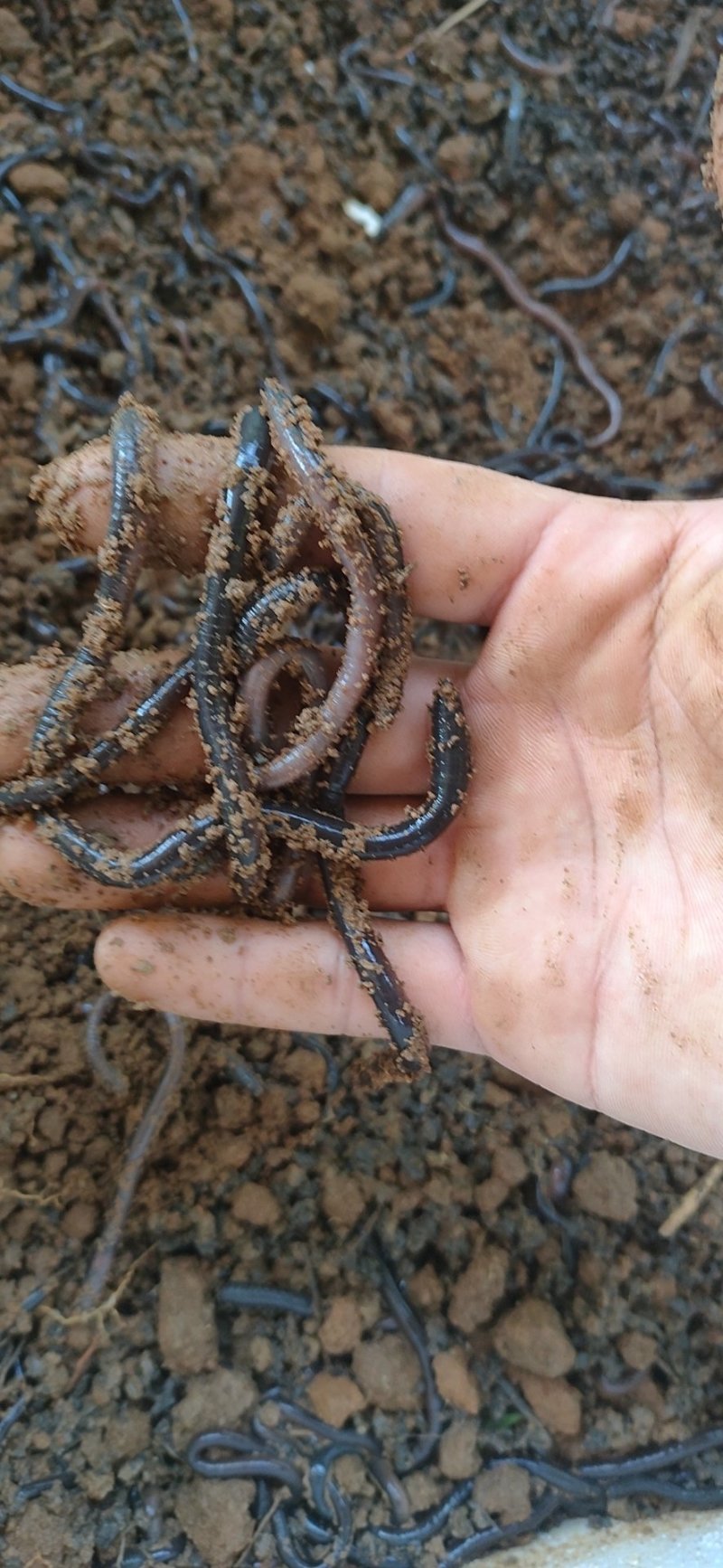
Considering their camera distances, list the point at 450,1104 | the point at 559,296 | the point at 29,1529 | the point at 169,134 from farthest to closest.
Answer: the point at 559,296
the point at 169,134
the point at 450,1104
the point at 29,1529

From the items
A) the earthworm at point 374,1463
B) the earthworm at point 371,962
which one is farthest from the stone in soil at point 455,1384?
the earthworm at point 371,962

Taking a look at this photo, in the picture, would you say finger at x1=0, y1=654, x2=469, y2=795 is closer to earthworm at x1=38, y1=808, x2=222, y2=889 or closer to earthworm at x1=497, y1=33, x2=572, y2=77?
earthworm at x1=38, y1=808, x2=222, y2=889

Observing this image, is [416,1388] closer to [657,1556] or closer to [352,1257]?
[352,1257]

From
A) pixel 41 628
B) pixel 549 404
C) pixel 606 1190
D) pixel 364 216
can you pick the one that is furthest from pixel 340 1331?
pixel 364 216

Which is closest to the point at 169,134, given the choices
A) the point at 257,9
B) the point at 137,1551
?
the point at 257,9

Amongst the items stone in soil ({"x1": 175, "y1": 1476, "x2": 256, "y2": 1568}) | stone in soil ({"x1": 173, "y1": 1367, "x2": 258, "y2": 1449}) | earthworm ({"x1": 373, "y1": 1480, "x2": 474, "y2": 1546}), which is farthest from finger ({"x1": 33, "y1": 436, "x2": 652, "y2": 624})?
earthworm ({"x1": 373, "y1": 1480, "x2": 474, "y2": 1546})

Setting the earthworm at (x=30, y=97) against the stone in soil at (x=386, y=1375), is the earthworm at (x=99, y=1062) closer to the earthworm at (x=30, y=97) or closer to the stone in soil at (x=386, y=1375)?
the stone in soil at (x=386, y=1375)

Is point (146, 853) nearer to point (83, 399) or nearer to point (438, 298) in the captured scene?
point (83, 399)
